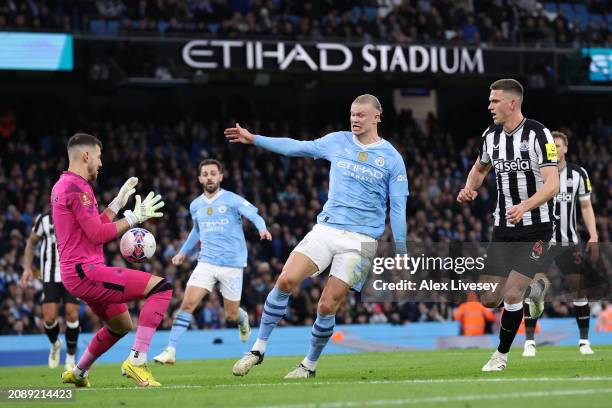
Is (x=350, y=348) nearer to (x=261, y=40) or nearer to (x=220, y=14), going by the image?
(x=261, y=40)

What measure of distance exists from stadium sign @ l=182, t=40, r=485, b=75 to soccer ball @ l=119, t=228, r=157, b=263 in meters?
17.3

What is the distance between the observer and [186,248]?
15148 mm

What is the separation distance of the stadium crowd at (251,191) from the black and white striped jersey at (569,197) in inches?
412

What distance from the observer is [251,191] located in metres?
28.2

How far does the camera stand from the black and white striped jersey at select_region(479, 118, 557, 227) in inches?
404

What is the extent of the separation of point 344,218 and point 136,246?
6.38ft

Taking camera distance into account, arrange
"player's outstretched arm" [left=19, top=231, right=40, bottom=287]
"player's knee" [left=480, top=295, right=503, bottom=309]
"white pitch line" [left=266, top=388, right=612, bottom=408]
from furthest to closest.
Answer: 1. "player's outstretched arm" [left=19, top=231, right=40, bottom=287]
2. "player's knee" [left=480, top=295, right=503, bottom=309]
3. "white pitch line" [left=266, top=388, right=612, bottom=408]

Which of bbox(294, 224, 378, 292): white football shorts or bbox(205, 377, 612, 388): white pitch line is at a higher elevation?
bbox(294, 224, 378, 292): white football shorts

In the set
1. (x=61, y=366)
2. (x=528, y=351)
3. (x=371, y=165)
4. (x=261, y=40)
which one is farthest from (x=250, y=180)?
(x=371, y=165)

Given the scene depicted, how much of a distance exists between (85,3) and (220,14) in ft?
11.7

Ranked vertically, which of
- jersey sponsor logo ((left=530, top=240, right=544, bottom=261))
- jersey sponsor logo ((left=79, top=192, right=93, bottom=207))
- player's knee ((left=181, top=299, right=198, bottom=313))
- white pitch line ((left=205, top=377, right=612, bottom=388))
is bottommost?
white pitch line ((left=205, top=377, right=612, bottom=388))

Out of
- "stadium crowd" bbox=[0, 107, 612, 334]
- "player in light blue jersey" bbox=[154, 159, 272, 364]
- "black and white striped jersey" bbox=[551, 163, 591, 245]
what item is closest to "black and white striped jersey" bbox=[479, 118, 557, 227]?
"black and white striped jersey" bbox=[551, 163, 591, 245]

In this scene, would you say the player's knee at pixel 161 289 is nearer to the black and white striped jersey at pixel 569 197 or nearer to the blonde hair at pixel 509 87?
the blonde hair at pixel 509 87

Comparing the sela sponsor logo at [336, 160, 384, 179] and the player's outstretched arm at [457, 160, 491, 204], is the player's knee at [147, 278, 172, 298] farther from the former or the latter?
the player's outstretched arm at [457, 160, 491, 204]
